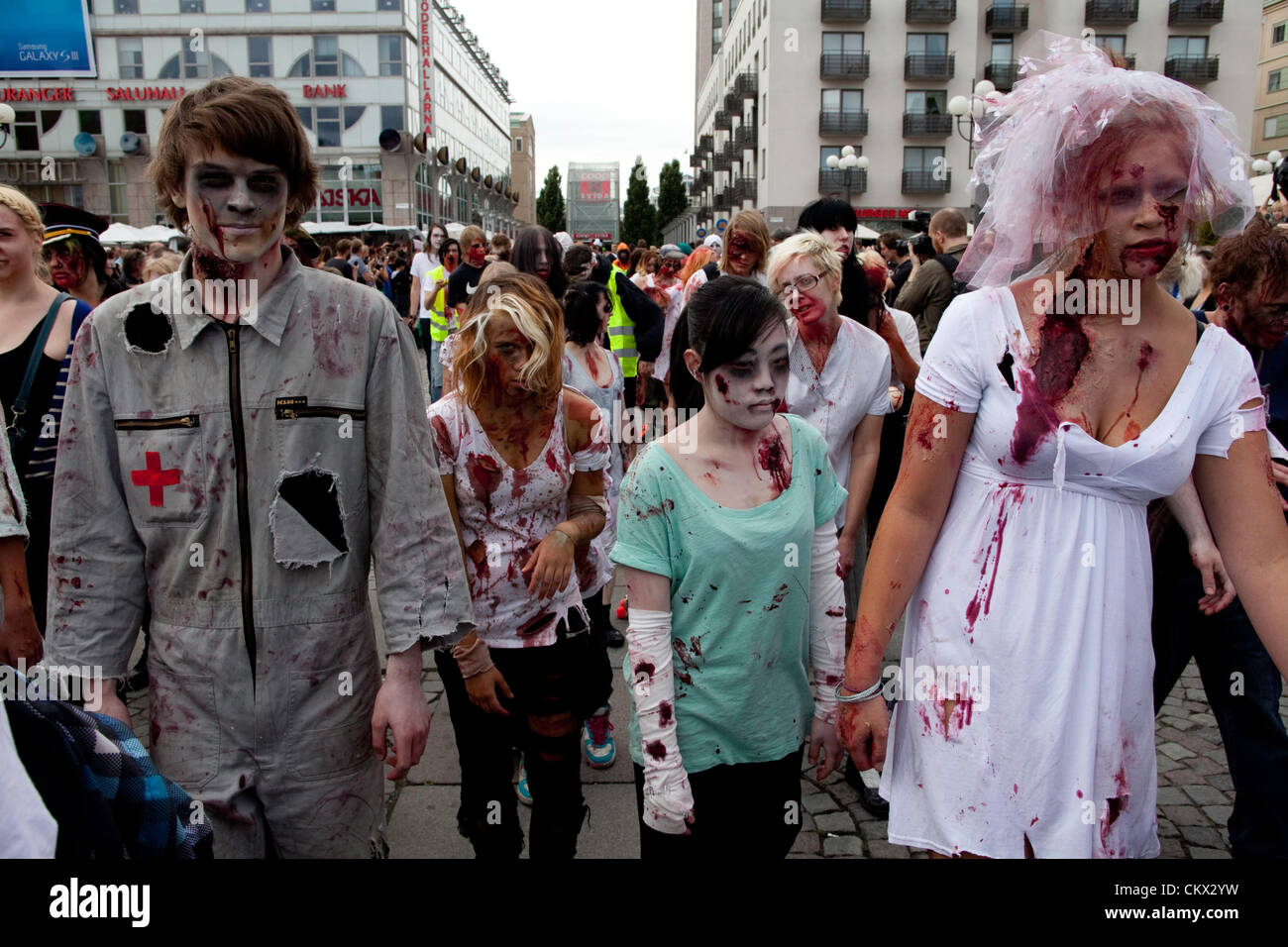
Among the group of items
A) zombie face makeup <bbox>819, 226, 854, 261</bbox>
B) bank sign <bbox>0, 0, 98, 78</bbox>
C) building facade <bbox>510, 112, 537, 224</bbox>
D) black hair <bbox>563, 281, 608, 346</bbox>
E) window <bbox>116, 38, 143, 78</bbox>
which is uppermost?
building facade <bbox>510, 112, 537, 224</bbox>

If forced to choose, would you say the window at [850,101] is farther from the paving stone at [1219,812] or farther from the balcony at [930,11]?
the paving stone at [1219,812]

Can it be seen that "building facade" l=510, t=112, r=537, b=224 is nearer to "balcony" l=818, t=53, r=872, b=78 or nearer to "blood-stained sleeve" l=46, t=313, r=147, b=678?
"balcony" l=818, t=53, r=872, b=78

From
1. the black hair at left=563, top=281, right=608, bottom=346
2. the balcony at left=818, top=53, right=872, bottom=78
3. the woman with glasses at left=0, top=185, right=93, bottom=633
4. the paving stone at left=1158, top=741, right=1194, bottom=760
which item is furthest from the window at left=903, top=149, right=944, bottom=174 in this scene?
the woman with glasses at left=0, top=185, right=93, bottom=633

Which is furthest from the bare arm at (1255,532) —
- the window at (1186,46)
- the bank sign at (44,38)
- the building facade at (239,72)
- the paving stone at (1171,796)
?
the window at (1186,46)

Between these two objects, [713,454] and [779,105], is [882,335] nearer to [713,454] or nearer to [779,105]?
[713,454]

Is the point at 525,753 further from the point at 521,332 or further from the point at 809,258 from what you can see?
the point at 809,258

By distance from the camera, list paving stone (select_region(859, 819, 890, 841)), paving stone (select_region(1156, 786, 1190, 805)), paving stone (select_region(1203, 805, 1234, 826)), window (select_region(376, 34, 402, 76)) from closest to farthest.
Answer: paving stone (select_region(859, 819, 890, 841)) < paving stone (select_region(1203, 805, 1234, 826)) < paving stone (select_region(1156, 786, 1190, 805)) < window (select_region(376, 34, 402, 76))

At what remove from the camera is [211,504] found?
71.1 inches

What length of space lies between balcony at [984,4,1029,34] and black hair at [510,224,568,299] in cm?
4699

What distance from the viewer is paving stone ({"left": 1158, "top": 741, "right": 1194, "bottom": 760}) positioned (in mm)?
3803

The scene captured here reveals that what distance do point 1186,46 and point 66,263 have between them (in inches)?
2075

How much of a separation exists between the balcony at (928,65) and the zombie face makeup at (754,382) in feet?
160

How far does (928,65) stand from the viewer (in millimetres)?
44688

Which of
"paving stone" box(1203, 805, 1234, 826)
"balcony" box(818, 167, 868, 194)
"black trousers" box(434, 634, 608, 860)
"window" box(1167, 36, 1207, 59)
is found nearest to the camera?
"black trousers" box(434, 634, 608, 860)
